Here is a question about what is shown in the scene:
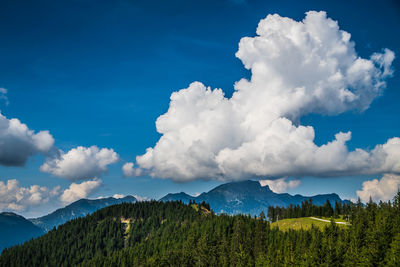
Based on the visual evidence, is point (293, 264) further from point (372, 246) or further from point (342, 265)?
point (372, 246)

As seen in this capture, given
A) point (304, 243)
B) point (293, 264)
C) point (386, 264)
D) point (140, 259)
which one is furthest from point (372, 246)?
point (140, 259)

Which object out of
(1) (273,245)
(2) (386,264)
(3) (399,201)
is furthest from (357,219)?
(2) (386,264)

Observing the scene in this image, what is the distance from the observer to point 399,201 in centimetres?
16425

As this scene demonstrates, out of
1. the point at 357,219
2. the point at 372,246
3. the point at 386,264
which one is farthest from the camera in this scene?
the point at 357,219

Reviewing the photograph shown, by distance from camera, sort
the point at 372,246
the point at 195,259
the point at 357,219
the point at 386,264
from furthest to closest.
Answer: the point at 195,259, the point at 357,219, the point at 372,246, the point at 386,264

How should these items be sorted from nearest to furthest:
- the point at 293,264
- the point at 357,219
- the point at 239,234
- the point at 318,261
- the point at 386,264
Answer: the point at 386,264 → the point at 318,261 → the point at 293,264 → the point at 357,219 → the point at 239,234

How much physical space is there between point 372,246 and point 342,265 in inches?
509

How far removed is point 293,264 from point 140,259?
322ft

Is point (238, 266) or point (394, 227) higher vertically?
point (394, 227)

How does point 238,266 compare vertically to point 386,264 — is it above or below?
below

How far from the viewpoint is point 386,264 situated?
99.8 m

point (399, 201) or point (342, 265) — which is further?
point (399, 201)

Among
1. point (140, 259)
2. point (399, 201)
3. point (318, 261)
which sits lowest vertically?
→ point (140, 259)

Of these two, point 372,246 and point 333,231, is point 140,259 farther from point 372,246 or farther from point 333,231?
point 372,246
